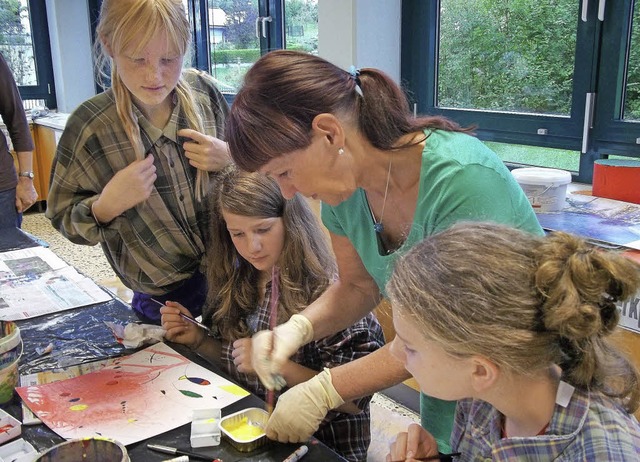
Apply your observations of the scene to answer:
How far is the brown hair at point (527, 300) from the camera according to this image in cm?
73

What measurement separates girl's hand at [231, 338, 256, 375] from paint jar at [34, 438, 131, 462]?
19.8 inches

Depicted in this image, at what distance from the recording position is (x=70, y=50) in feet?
16.3

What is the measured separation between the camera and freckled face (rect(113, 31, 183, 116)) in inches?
51.2

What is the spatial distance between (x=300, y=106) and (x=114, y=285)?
2.74 m

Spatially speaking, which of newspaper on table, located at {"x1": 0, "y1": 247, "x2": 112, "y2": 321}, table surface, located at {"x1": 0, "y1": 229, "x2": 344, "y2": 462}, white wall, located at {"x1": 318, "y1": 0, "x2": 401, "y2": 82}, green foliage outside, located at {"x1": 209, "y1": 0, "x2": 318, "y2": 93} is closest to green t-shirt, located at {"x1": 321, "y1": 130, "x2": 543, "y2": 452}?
table surface, located at {"x1": 0, "y1": 229, "x2": 344, "y2": 462}

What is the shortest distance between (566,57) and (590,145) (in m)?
0.34

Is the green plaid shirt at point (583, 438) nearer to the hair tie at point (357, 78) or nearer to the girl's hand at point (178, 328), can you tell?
the hair tie at point (357, 78)

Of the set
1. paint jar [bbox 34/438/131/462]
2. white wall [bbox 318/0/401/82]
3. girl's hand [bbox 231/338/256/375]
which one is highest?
white wall [bbox 318/0/401/82]

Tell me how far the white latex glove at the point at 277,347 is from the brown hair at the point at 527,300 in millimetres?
467

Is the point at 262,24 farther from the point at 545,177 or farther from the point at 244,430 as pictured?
the point at 244,430

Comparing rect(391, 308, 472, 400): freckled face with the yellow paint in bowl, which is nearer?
rect(391, 308, 472, 400): freckled face

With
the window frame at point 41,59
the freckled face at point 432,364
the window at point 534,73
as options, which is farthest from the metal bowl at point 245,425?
the window frame at point 41,59

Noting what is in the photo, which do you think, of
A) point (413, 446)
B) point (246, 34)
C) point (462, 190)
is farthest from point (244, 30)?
point (413, 446)

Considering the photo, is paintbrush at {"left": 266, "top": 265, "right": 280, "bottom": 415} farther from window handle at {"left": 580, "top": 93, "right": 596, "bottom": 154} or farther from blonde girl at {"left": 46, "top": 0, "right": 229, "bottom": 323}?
window handle at {"left": 580, "top": 93, "right": 596, "bottom": 154}
